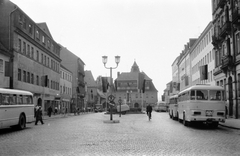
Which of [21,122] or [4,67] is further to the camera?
[4,67]

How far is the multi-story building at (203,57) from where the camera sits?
52.9 m

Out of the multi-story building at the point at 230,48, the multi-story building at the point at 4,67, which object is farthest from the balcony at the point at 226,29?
the multi-story building at the point at 4,67

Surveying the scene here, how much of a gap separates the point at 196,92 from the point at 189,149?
40.3 feet

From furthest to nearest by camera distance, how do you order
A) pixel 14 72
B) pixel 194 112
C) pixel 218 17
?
pixel 218 17
pixel 14 72
pixel 194 112

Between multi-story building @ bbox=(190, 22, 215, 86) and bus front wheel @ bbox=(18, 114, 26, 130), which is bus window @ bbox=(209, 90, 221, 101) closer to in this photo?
bus front wheel @ bbox=(18, 114, 26, 130)

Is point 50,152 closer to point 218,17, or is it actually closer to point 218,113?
point 218,113

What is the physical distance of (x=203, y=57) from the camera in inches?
2388

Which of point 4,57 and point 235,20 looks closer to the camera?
point 235,20

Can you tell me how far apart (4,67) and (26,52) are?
7893 millimetres

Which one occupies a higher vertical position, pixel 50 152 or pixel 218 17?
pixel 218 17

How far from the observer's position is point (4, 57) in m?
37.9

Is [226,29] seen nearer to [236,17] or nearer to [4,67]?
[236,17]

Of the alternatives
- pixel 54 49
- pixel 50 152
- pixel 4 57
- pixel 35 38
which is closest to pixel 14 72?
pixel 4 57

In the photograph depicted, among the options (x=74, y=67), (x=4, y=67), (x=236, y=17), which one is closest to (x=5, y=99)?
(x=4, y=67)
